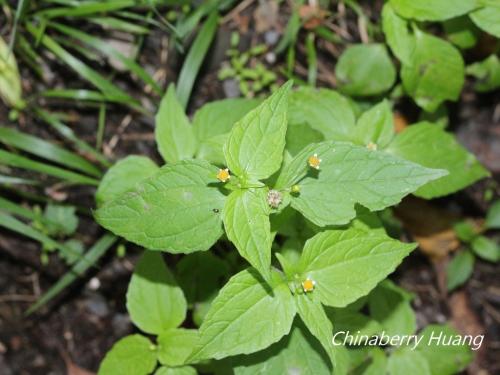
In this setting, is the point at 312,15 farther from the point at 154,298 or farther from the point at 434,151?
the point at 154,298

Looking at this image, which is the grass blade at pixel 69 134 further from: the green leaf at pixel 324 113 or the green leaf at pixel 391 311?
the green leaf at pixel 391 311

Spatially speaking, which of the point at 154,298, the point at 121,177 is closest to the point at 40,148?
the point at 121,177

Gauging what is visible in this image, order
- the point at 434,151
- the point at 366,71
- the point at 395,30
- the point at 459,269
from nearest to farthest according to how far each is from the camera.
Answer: the point at 434,151 → the point at 395,30 → the point at 366,71 → the point at 459,269

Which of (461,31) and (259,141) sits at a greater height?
(259,141)

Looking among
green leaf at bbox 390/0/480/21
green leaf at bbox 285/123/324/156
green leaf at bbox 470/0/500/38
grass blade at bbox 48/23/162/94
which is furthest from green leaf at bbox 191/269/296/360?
green leaf at bbox 470/0/500/38

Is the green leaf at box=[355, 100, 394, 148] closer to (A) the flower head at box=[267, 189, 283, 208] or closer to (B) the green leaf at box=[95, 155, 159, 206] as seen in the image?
(A) the flower head at box=[267, 189, 283, 208]

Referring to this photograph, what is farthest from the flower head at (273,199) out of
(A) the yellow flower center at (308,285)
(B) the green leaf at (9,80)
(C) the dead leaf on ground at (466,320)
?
(C) the dead leaf on ground at (466,320)

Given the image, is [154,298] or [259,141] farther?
[154,298]

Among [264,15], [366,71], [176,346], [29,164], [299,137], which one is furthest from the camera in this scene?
[264,15]
